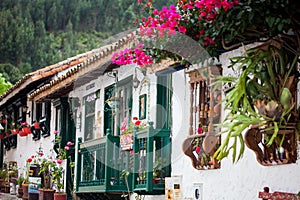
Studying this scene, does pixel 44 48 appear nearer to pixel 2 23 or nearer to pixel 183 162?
pixel 2 23

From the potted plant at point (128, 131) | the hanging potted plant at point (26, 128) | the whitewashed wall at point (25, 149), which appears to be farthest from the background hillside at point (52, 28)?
the potted plant at point (128, 131)

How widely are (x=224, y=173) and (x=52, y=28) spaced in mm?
51739

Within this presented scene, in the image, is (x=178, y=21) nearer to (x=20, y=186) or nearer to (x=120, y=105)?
(x=120, y=105)

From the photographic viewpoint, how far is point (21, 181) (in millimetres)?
21484

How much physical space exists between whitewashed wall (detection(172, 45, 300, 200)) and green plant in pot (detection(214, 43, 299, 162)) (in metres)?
0.84

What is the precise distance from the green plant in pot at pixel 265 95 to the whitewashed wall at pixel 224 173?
0.84 metres

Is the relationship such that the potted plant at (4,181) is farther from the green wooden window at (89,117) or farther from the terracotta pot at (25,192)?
the green wooden window at (89,117)

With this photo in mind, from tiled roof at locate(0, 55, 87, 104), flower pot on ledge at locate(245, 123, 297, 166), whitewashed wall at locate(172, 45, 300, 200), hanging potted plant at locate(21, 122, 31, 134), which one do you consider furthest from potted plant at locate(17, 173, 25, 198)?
flower pot on ledge at locate(245, 123, 297, 166)

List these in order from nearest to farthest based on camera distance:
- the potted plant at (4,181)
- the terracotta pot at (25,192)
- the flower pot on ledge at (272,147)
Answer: the flower pot on ledge at (272,147) → the terracotta pot at (25,192) → the potted plant at (4,181)

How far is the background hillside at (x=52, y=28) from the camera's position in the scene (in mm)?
51500

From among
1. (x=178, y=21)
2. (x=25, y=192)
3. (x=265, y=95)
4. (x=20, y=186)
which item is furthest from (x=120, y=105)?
(x=265, y=95)

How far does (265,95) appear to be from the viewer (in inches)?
311

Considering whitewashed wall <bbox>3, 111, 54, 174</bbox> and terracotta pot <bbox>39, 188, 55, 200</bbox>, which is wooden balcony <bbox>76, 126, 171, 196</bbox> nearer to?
terracotta pot <bbox>39, 188, 55, 200</bbox>

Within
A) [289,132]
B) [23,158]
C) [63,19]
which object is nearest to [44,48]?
[63,19]
